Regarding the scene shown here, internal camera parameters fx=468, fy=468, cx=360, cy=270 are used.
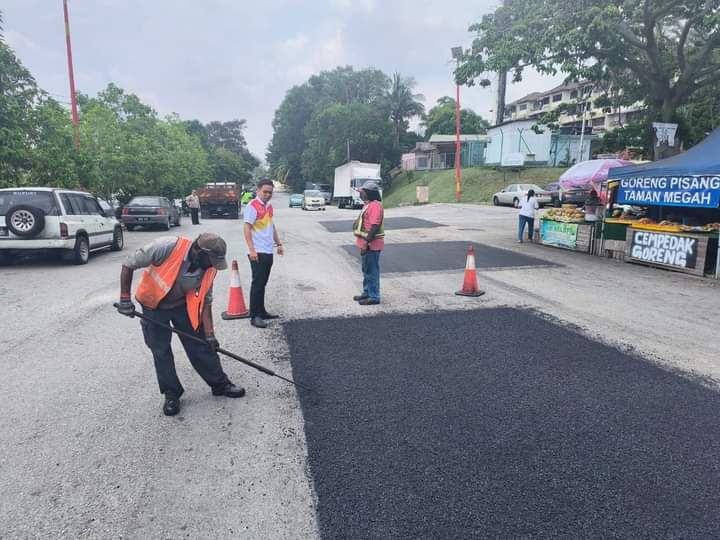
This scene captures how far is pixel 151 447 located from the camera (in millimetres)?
3234

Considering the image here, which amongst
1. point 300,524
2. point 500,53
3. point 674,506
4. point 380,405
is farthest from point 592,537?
point 500,53

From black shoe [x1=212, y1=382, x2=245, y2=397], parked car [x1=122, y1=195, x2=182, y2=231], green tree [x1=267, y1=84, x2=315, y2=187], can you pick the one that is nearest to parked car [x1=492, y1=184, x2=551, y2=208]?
parked car [x1=122, y1=195, x2=182, y2=231]

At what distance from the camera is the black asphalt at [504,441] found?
2.52 m

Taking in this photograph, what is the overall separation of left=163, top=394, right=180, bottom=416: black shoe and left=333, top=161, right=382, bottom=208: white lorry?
31.1 meters

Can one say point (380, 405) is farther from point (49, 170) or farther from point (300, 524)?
point (49, 170)

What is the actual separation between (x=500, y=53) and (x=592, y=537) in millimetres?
14123

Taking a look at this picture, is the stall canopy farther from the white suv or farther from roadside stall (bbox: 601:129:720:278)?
the white suv

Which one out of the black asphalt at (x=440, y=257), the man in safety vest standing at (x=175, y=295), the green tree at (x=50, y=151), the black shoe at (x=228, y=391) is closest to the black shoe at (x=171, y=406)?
the man in safety vest standing at (x=175, y=295)

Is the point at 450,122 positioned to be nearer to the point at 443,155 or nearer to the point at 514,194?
the point at 443,155

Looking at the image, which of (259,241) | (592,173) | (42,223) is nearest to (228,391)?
(259,241)

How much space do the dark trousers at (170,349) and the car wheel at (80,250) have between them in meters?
8.20

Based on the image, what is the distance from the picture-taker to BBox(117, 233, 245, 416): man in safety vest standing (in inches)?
136

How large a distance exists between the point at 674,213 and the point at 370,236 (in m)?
9.25

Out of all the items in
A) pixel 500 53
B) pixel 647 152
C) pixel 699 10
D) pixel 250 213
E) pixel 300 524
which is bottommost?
pixel 300 524
